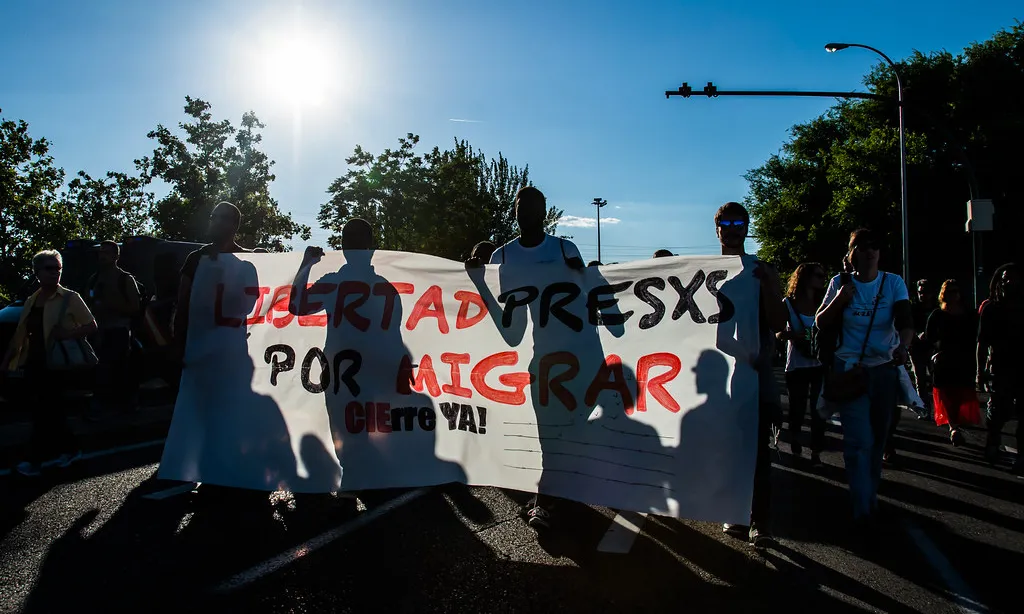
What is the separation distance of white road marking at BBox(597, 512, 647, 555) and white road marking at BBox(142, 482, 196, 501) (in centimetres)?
272

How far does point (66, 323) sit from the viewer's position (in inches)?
221

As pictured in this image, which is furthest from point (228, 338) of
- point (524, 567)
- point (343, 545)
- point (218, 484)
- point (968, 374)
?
point (968, 374)

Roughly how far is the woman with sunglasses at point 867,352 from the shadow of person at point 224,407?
3.41 m

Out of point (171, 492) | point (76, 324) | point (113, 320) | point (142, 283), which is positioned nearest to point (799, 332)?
point (171, 492)

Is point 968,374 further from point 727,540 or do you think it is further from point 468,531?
point 468,531

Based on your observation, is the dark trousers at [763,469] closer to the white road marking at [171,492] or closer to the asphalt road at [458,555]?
the asphalt road at [458,555]

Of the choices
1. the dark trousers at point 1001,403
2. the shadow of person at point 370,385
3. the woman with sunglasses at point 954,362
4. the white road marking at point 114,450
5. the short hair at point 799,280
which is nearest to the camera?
the shadow of person at point 370,385

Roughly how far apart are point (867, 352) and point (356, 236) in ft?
11.7

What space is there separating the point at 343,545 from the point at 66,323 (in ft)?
10.5

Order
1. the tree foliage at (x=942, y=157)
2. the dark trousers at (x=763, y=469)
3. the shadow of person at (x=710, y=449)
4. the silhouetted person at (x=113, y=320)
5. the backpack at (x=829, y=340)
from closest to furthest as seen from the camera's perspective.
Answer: the shadow of person at (x=710, y=449)
the dark trousers at (x=763, y=469)
the backpack at (x=829, y=340)
the silhouetted person at (x=113, y=320)
the tree foliage at (x=942, y=157)

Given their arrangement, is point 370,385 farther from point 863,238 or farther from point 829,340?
point 863,238

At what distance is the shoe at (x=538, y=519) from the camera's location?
13.7 ft

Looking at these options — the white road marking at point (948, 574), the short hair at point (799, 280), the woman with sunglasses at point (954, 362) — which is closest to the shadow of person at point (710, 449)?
the white road marking at point (948, 574)

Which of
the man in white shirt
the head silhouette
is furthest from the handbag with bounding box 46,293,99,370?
the man in white shirt
